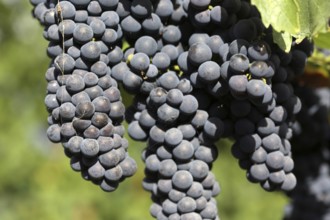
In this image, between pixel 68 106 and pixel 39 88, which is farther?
pixel 39 88

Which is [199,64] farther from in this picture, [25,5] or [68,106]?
[25,5]

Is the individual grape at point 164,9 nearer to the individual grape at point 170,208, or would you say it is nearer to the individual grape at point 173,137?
the individual grape at point 173,137

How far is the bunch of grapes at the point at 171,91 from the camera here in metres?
0.98

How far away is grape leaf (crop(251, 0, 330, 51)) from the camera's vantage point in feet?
3.10

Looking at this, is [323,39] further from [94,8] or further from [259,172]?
[94,8]

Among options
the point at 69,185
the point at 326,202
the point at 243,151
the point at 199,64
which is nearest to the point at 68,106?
the point at 199,64

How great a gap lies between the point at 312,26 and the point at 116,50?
0.35m

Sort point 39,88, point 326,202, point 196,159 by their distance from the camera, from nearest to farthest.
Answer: point 196,159 → point 326,202 → point 39,88

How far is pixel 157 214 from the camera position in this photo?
112cm

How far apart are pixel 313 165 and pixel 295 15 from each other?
2.48ft

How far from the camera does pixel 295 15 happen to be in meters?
0.97

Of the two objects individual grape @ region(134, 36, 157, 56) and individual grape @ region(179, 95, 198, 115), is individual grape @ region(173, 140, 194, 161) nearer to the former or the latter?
individual grape @ region(179, 95, 198, 115)

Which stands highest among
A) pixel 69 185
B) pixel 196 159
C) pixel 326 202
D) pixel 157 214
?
pixel 196 159

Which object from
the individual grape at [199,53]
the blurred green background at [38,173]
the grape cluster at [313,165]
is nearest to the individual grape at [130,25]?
the individual grape at [199,53]
